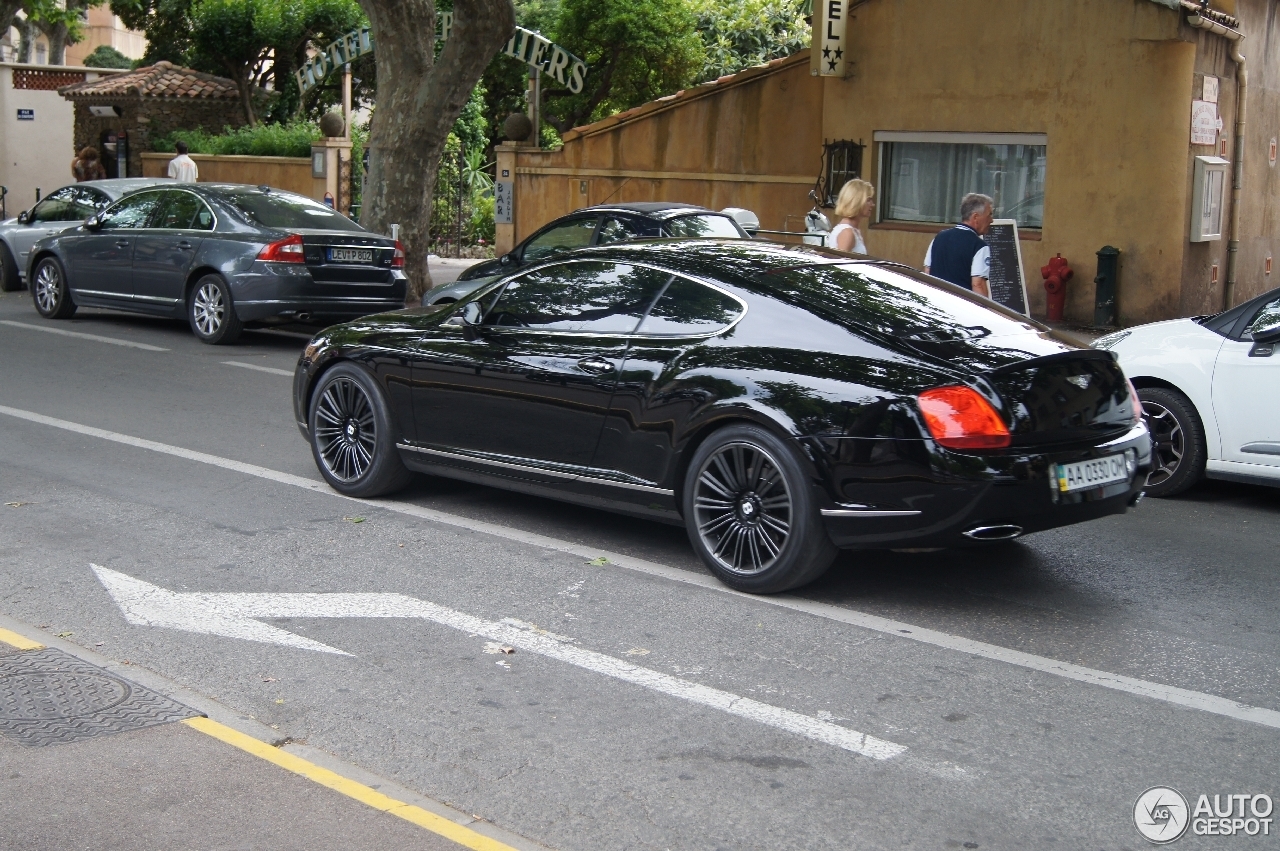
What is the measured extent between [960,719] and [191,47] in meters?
34.7

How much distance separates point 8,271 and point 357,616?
49.5 ft

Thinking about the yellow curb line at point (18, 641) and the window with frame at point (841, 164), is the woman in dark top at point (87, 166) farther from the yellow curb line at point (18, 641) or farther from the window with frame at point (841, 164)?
the yellow curb line at point (18, 641)

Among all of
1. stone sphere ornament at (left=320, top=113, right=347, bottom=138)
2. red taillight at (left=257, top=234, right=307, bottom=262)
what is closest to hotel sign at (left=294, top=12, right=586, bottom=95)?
stone sphere ornament at (left=320, top=113, right=347, bottom=138)

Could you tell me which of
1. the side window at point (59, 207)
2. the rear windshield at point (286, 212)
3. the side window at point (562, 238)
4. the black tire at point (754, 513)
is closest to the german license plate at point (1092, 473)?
the black tire at point (754, 513)

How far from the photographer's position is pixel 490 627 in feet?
19.6

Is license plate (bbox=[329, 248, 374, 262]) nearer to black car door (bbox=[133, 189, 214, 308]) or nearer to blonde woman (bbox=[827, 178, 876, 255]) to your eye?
black car door (bbox=[133, 189, 214, 308])

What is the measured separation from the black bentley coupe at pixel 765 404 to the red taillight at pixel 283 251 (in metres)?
6.63

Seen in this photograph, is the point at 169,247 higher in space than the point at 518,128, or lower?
lower

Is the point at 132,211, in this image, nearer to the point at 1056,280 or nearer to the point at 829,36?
the point at 829,36

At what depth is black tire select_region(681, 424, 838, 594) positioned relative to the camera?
6215 mm

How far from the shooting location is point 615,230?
1321 cm

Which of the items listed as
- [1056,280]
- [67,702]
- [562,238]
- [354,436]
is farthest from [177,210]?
[67,702]

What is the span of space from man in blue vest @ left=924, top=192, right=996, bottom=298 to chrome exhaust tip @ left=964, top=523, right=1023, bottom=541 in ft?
13.4

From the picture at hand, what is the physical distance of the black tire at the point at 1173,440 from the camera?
873cm
